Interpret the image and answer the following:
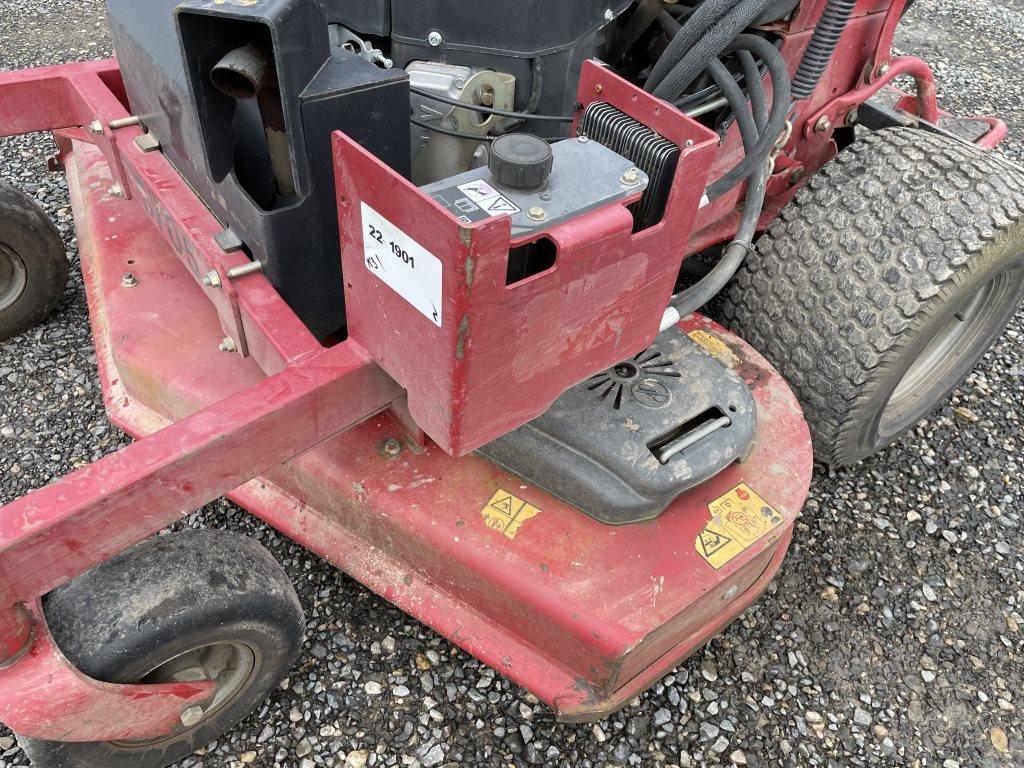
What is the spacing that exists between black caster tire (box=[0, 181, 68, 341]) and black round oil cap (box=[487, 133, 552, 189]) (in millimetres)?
1612

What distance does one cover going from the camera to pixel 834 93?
6.88ft

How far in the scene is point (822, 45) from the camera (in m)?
1.78

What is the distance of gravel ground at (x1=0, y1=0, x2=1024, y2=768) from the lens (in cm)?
167

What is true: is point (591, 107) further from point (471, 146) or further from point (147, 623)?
point (147, 623)

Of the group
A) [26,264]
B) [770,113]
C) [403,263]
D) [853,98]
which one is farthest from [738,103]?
[26,264]

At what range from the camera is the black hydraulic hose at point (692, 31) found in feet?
5.02

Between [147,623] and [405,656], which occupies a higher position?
A: [147,623]

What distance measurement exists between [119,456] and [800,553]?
63.8 inches

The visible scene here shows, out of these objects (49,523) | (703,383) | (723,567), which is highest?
(49,523)

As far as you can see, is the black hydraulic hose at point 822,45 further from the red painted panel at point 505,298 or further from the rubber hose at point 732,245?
the red painted panel at point 505,298

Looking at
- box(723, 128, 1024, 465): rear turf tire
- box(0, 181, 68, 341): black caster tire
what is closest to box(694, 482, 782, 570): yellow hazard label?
box(723, 128, 1024, 465): rear turf tire

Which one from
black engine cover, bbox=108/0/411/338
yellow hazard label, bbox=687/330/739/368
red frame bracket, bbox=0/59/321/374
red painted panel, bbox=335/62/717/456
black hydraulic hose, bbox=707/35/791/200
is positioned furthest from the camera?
yellow hazard label, bbox=687/330/739/368

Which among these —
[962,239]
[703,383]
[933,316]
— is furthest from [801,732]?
[962,239]

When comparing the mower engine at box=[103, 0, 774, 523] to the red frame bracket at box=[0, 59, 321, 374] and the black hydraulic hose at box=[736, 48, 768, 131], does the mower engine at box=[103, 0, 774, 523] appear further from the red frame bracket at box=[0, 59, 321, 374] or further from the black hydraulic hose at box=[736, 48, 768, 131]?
the black hydraulic hose at box=[736, 48, 768, 131]
